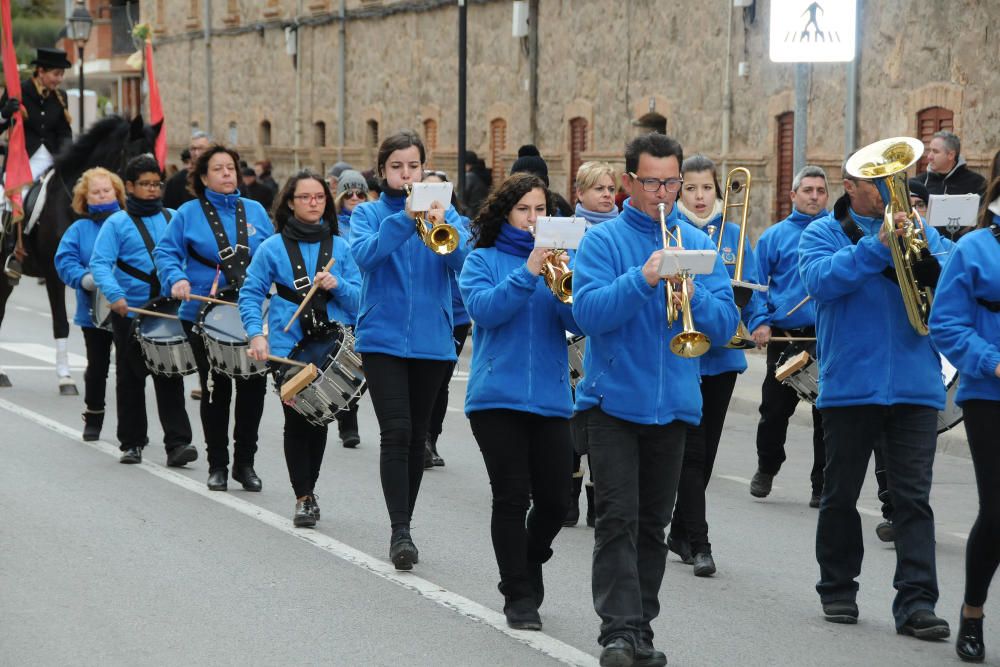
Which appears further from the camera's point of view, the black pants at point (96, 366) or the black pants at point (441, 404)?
the black pants at point (96, 366)

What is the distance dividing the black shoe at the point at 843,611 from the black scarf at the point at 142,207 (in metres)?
5.93

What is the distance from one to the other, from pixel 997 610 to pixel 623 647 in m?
2.18

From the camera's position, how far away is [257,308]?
948cm

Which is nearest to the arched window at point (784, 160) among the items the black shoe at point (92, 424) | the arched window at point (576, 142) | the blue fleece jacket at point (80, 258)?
the arched window at point (576, 142)

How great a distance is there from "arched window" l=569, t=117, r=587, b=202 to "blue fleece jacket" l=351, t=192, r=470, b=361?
17.9 metres

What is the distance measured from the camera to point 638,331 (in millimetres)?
6414

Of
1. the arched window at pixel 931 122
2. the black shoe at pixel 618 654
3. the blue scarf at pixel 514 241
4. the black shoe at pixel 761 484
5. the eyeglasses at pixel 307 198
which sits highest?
the arched window at pixel 931 122

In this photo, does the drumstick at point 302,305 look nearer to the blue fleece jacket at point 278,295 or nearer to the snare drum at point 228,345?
the blue fleece jacket at point 278,295

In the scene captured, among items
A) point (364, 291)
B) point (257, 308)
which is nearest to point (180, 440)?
point (257, 308)

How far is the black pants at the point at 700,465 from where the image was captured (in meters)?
8.38

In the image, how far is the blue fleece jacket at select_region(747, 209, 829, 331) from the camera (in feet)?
33.6

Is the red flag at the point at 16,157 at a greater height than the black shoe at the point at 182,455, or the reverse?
the red flag at the point at 16,157

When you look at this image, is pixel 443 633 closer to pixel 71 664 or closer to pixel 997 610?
pixel 71 664

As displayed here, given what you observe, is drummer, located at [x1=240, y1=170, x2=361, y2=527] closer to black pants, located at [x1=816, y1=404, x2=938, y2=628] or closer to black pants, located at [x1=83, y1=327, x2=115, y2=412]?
black pants, located at [x1=816, y1=404, x2=938, y2=628]
